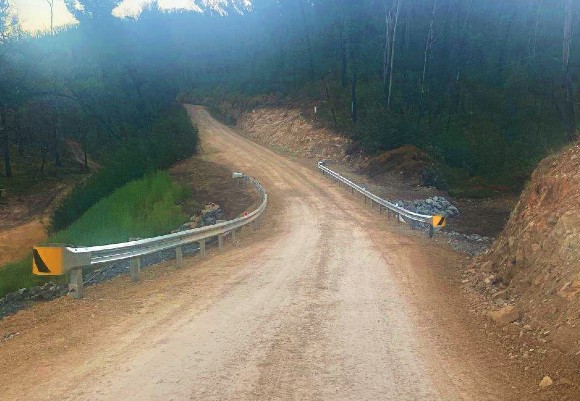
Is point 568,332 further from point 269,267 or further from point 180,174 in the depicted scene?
point 180,174

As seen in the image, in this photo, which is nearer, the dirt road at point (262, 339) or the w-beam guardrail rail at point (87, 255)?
the dirt road at point (262, 339)

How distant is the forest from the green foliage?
0.17 meters

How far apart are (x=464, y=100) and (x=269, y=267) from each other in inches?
2019

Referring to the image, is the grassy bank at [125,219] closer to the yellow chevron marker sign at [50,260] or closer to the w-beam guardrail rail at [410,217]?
the yellow chevron marker sign at [50,260]

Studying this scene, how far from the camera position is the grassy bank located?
1664cm

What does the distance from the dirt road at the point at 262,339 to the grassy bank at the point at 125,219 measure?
7.41 meters

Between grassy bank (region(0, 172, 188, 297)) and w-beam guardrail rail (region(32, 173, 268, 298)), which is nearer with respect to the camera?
w-beam guardrail rail (region(32, 173, 268, 298))

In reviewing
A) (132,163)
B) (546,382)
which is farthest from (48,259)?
(132,163)

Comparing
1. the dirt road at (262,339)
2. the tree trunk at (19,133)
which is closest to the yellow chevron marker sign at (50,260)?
the dirt road at (262,339)

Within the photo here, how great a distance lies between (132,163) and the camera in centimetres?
3350

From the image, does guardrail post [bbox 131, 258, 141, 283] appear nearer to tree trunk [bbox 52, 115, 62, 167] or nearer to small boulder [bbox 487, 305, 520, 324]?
small boulder [bbox 487, 305, 520, 324]

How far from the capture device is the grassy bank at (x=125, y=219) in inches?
655

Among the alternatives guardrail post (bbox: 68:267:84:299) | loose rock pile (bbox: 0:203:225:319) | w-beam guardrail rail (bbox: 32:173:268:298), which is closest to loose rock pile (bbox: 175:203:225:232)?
loose rock pile (bbox: 0:203:225:319)

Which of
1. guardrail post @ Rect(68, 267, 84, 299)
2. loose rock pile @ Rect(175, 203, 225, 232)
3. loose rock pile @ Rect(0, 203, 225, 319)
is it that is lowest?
loose rock pile @ Rect(175, 203, 225, 232)
